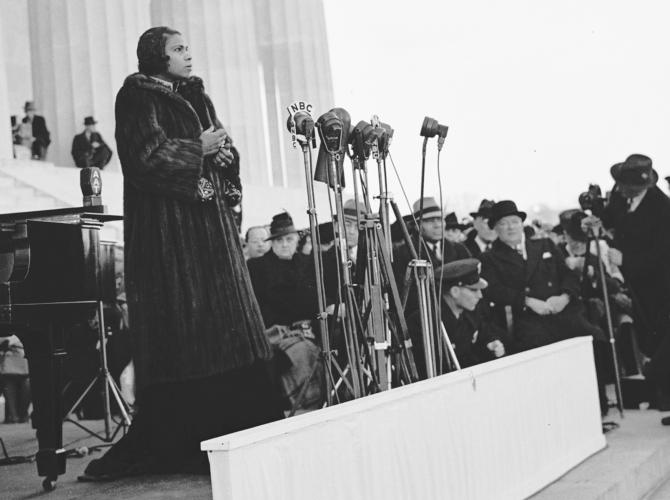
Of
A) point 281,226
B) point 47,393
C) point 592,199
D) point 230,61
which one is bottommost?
point 47,393

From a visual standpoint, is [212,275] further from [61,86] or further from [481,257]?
[61,86]

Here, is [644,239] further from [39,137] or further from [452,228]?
[39,137]

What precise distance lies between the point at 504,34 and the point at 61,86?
8.08 metres

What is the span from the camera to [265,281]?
25.9 ft

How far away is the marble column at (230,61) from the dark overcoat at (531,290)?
1564 centimetres

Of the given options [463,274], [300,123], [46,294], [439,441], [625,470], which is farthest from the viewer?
[463,274]

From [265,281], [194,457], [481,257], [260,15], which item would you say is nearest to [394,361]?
[194,457]

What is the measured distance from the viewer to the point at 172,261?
441cm

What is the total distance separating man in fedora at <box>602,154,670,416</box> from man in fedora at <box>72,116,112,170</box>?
42.0 ft

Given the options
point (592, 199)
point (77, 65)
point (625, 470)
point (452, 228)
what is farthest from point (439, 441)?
point (77, 65)

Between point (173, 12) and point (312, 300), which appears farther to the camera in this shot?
point (173, 12)

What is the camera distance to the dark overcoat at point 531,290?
7.16m

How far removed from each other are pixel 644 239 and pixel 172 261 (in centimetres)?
404

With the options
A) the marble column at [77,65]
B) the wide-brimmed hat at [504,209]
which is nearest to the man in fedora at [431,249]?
the wide-brimmed hat at [504,209]
